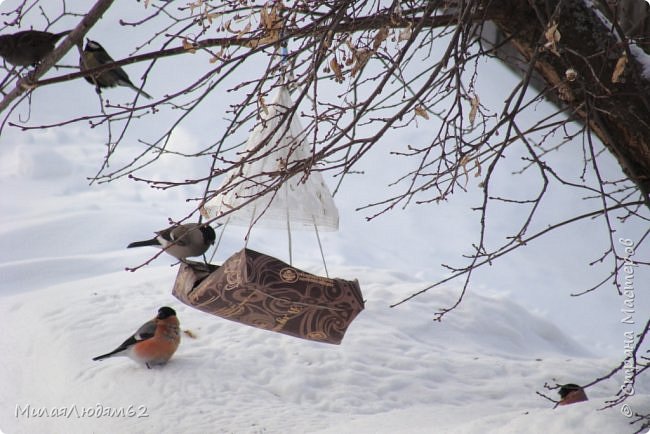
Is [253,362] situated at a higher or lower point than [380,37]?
lower

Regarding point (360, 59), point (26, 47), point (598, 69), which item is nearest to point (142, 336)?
point (26, 47)

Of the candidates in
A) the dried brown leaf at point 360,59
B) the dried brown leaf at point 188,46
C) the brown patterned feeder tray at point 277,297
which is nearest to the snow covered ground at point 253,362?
the brown patterned feeder tray at point 277,297

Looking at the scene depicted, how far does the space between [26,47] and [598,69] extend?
197 cm

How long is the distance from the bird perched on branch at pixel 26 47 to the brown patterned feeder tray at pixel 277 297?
990 millimetres

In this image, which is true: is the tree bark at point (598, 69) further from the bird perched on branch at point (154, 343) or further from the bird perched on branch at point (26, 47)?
the bird perched on branch at point (154, 343)

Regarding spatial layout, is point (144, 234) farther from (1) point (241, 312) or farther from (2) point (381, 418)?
(1) point (241, 312)

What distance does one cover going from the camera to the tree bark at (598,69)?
7.91 ft

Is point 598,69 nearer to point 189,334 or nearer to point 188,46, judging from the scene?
point 188,46

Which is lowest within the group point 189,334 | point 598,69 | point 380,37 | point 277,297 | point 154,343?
point 277,297

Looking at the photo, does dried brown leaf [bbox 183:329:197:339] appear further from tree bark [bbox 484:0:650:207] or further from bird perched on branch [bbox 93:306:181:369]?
tree bark [bbox 484:0:650:207]

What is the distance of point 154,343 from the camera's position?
4.32m

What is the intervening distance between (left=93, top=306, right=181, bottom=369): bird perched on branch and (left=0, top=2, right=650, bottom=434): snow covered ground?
12 cm

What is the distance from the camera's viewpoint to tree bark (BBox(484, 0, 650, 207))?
2.41 m

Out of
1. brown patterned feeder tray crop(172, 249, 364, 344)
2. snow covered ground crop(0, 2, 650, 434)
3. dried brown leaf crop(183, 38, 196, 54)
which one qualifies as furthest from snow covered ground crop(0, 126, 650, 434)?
dried brown leaf crop(183, 38, 196, 54)
